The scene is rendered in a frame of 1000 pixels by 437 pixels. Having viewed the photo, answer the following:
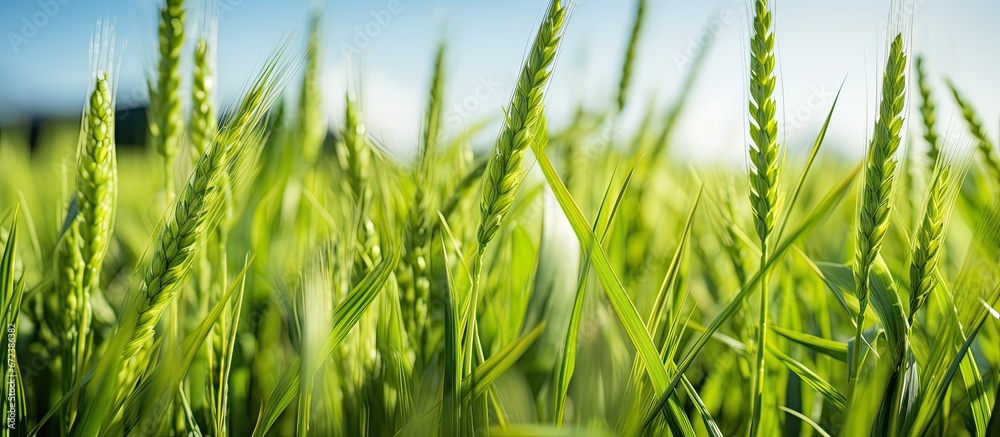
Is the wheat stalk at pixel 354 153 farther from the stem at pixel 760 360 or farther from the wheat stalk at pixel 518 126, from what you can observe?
the stem at pixel 760 360

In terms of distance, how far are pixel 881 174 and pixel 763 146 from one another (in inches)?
2.8

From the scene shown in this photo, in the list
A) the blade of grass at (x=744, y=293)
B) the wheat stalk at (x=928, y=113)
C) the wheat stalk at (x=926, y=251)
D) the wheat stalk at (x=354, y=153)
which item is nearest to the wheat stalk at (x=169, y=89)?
the wheat stalk at (x=354, y=153)

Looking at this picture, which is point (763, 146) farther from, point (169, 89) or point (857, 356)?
point (169, 89)

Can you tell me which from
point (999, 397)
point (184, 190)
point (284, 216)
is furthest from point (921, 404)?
point (284, 216)

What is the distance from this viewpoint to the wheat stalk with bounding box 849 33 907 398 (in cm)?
34

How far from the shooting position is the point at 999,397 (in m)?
0.38

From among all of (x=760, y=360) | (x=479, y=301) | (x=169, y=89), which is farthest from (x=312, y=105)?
(x=760, y=360)

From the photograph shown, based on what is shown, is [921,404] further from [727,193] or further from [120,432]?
[120,432]

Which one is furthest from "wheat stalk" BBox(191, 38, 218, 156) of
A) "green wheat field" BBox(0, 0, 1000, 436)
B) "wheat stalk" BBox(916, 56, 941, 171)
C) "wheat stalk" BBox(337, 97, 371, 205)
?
"wheat stalk" BBox(916, 56, 941, 171)

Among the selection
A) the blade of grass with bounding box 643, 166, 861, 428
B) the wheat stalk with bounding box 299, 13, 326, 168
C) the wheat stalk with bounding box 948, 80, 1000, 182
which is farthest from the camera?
the wheat stalk with bounding box 299, 13, 326, 168

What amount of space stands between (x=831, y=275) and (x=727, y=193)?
0.58 ft

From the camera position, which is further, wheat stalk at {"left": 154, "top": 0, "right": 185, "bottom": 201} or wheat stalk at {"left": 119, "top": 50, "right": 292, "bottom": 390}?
wheat stalk at {"left": 154, "top": 0, "right": 185, "bottom": 201}

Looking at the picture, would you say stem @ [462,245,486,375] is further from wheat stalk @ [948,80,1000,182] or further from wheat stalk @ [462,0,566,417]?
wheat stalk @ [948,80,1000,182]

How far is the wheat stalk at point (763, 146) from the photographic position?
354 millimetres
